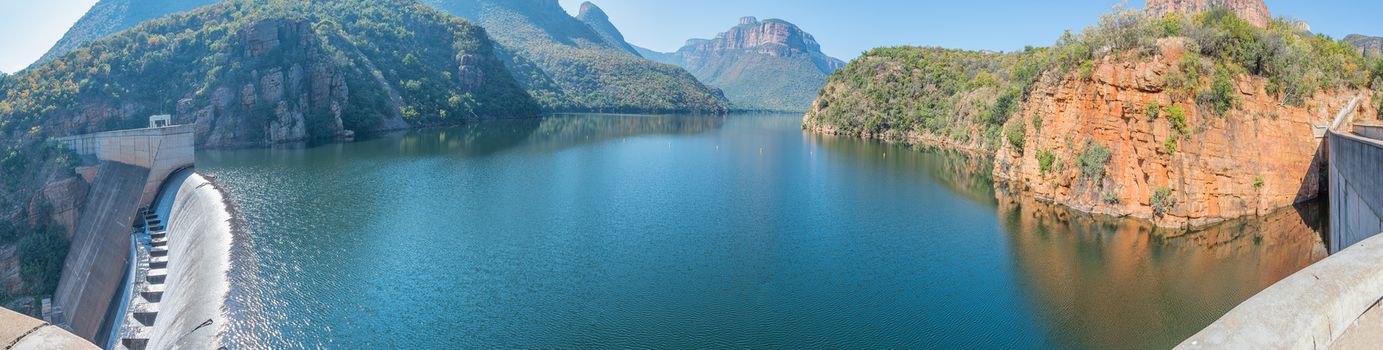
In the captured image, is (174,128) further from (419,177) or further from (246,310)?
(246,310)

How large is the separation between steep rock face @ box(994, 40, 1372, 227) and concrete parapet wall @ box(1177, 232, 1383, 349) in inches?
952

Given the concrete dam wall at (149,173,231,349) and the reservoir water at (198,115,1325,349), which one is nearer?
the concrete dam wall at (149,173,231,349)

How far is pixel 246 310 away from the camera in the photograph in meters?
18.5

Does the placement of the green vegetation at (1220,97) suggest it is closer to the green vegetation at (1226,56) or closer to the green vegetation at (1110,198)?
the green vegetation at (1226,56)

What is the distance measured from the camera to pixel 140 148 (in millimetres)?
36000

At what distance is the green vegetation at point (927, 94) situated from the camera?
61.9m

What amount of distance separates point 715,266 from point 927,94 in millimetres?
69102

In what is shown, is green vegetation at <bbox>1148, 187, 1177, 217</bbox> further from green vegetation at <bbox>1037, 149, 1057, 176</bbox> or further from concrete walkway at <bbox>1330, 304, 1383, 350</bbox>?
concrete walkway at <bbox>1330, 304, 1383, 350</bbox>

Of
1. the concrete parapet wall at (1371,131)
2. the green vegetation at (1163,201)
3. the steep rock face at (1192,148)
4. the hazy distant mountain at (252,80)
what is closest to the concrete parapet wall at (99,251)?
the hazy distant mountain at (252,80)

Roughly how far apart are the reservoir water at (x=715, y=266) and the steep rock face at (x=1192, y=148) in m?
1.08

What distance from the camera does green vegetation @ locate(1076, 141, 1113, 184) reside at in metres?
30.2

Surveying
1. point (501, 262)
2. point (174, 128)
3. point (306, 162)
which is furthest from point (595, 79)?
point (501, 262)

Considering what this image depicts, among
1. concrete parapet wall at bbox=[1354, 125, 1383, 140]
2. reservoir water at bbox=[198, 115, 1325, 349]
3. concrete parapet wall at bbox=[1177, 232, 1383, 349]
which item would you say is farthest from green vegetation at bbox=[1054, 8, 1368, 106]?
concrete parapet wall at bbox=[1177, 232, 1383, 349]

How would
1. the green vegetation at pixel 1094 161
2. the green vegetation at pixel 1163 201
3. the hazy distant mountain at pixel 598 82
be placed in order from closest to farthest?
the green vegetation at pixel 1163 201
the green vegetation at pixel 1094 161
the hazy distant mountain at pixel 598 82
